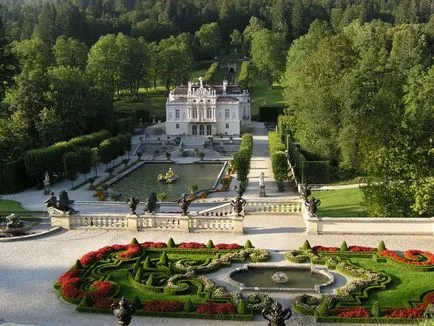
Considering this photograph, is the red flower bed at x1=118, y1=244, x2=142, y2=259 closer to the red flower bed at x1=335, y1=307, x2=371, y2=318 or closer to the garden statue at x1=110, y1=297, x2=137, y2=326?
the red flower bed at x1=335, y1=307, x2=371, y2=318

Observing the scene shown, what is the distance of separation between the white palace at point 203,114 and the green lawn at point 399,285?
68682 mm

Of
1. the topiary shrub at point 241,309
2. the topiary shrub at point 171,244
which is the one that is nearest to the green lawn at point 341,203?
the topiary shrub at point 171,244

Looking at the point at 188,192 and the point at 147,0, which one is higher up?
the point at 147,0

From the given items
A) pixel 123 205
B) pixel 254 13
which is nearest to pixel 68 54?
pixel 123 205

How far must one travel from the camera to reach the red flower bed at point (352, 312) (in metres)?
19.3

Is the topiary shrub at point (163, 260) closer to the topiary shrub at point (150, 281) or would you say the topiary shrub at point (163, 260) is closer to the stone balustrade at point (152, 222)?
the topiary shrub at point (150, 281)

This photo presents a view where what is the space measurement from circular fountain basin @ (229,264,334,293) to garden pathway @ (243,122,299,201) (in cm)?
1687

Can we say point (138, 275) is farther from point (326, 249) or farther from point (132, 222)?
point (326, 249)

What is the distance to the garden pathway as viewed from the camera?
48.3 m

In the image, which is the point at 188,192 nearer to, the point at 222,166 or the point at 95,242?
the point at 222,166

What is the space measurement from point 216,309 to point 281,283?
3.83 meters

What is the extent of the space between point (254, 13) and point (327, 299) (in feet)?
563

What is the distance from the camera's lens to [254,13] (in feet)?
602

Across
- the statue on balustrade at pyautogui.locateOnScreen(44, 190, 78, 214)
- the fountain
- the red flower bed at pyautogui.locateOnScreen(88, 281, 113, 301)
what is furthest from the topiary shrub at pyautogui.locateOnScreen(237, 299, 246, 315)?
the fountain
